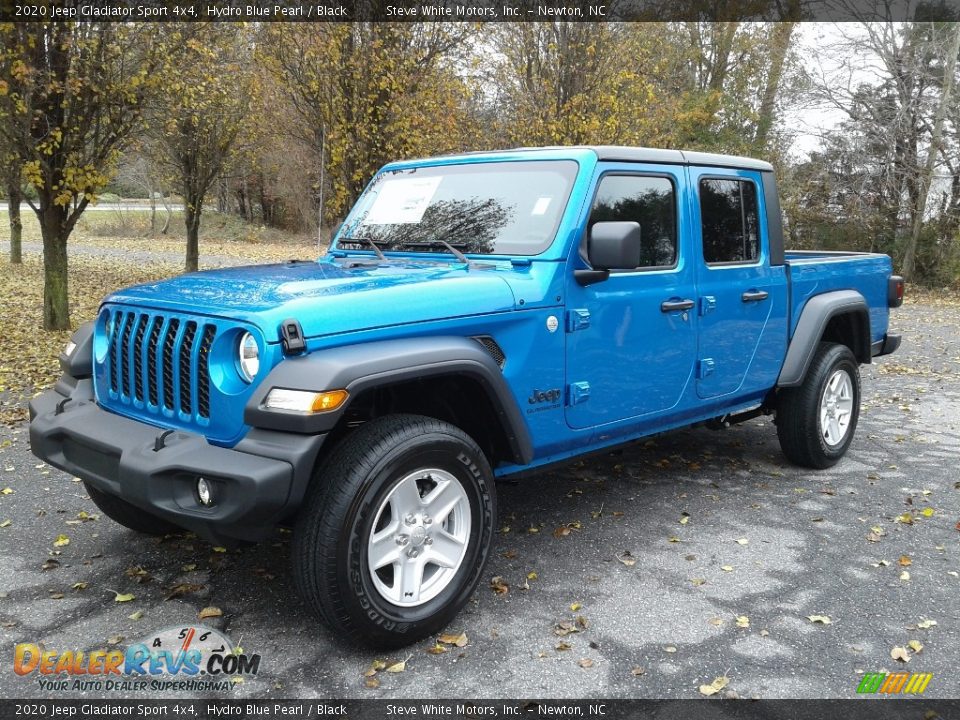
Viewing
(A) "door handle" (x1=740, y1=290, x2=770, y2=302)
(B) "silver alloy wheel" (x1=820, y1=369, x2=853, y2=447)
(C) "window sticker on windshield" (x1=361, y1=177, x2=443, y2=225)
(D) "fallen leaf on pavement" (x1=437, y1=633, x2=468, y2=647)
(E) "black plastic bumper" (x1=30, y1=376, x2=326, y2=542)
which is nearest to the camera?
(E) "black plastic bumper" (x1=30, y1=376, x2=326, y2=542)

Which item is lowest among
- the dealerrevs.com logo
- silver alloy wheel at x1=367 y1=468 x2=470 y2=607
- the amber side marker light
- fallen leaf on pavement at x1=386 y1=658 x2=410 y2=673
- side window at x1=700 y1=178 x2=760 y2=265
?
the dealerrevs.com logo

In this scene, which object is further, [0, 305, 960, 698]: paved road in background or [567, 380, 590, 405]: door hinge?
[567, 380, 590, 405]: door hinge

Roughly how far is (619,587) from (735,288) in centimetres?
190

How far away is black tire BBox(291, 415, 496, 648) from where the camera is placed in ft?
9.47

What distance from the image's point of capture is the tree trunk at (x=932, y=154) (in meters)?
18.9

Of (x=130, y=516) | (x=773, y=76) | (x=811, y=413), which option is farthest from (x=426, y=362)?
(x=773, y=76)

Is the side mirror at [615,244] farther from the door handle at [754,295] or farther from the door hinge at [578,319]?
the door handle at [754,295]

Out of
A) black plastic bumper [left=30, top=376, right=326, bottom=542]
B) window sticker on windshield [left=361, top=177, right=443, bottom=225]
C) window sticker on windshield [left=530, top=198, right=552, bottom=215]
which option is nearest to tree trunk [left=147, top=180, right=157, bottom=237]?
window sticker on windshield [left=361, top=177, right=443, bottom=225]

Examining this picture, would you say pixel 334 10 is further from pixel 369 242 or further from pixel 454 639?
pixel 454 639

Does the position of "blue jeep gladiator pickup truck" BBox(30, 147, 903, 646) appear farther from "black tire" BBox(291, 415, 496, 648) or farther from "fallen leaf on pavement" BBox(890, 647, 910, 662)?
"fallen leaf on pavement" BBox(890, 647, 910, 662)

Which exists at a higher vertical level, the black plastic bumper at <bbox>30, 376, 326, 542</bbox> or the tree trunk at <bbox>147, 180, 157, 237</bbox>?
the tree trunk at <bbox>147, 180, 157, 237</bbox>

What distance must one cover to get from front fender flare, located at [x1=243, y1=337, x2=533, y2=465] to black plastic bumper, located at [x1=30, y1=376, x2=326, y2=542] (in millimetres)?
91

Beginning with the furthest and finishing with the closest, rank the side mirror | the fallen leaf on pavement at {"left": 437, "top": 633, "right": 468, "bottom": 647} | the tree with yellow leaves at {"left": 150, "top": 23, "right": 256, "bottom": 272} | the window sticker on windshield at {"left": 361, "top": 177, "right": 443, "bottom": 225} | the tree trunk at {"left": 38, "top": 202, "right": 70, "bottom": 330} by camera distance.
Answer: the tree trunk at {"left": 38, "top": 202, "right": 70, "bottom": 330} → the tree with yellow leaves at {"left": 150, "top": 23, "right": 256, "bottom": 272} → the window sticker on windshield at {"left": 361, "top": 177, "right": 443, "bottom": 225} → the side mirror → the fallen leaf on pavement at {"left": 437, "top": 633, "right": 468, "bottom": 647}

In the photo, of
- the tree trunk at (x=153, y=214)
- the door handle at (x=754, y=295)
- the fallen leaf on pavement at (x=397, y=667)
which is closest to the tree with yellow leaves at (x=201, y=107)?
the door handle at (x=754, y=295)
